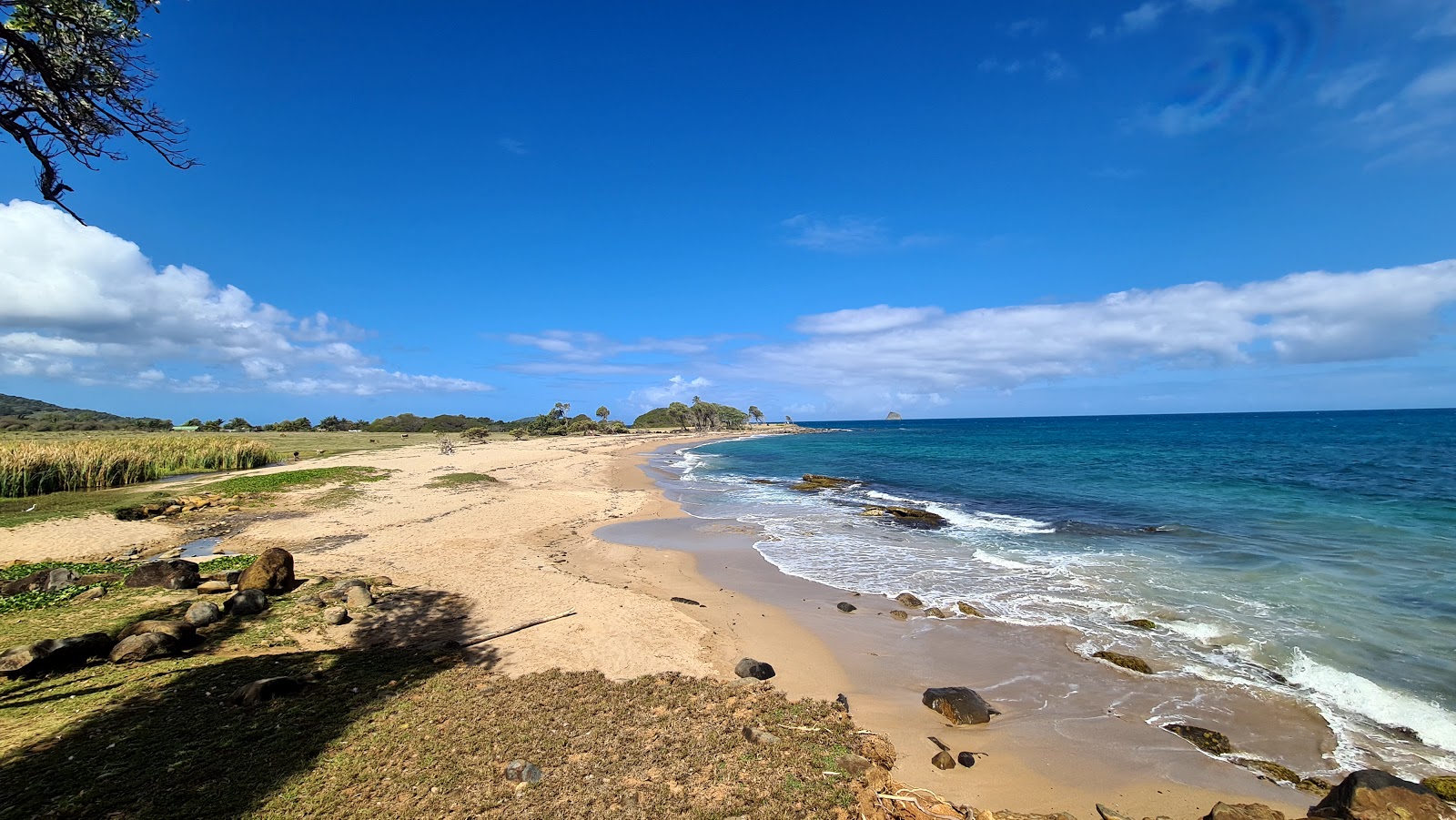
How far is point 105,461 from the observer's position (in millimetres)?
26141

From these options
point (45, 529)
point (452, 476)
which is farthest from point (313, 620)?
point (452, 476)

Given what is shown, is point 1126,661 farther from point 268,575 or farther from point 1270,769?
point 268,575

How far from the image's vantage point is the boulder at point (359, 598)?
35.0 ft

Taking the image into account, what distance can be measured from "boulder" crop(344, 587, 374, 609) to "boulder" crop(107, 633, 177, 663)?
271 centimetres

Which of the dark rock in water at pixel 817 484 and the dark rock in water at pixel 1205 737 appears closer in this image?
the dark rock in water at pixel 1205 737

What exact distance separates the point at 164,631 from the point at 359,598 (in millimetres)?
2942

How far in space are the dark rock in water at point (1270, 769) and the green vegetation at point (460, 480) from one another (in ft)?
98.4

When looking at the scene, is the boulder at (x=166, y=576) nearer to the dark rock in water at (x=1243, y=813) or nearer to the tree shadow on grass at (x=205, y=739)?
the tree shadow on grass at (x=205, y=739)

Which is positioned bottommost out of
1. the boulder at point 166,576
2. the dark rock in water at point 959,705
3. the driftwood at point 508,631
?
the dark rock in water at point 959,705

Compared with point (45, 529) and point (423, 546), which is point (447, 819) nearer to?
point (423, 546)

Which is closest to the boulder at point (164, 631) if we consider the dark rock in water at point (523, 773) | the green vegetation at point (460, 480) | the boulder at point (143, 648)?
the boulder at point (143, 648)

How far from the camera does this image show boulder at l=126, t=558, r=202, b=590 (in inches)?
427

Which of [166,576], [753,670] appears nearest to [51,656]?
[166,576]

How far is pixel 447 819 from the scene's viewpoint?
4.96 meters
